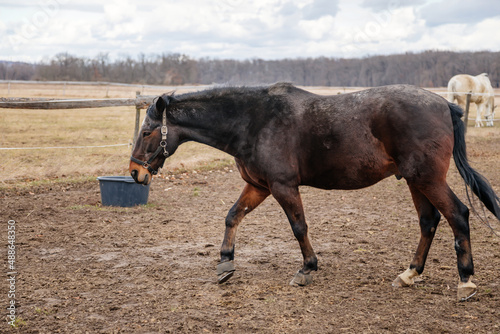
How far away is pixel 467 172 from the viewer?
4.32m

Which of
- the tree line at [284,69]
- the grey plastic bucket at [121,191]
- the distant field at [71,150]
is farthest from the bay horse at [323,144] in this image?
the tree line at [284,69]

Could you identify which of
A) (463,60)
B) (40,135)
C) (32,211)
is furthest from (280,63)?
(32,211)

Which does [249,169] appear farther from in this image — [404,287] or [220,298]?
[404,287]

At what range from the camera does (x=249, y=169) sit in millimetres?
4609

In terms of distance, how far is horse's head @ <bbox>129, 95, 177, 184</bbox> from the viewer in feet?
15.1

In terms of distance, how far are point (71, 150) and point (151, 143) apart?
9.78 meters

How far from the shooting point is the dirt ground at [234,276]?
3.61 metres

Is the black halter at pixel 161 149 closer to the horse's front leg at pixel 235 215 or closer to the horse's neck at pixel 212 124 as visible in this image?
the horse's neck at pixel 212 124

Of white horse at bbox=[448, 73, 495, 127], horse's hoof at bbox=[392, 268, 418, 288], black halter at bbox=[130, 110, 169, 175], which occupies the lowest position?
horse's hoof at bbox=[392, 268, 418, 288]

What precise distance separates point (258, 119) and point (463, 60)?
54559 mm

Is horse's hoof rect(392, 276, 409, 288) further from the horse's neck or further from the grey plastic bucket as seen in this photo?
the grey plastic bucket

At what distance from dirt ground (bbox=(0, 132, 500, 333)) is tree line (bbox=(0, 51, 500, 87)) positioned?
148ft

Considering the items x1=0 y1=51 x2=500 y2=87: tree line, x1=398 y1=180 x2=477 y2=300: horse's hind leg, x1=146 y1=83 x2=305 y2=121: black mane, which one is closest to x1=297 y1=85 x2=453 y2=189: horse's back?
x1=398 y1=180 x2=477 y2=300: horse's hind leg

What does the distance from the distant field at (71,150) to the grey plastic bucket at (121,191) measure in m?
2.44
